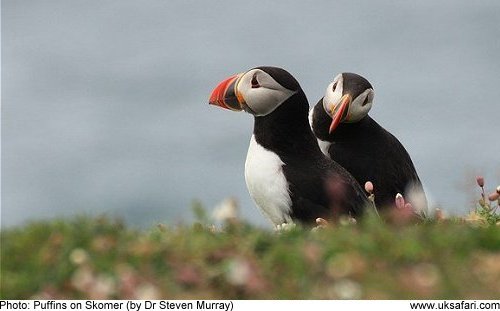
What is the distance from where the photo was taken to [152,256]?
6578mm

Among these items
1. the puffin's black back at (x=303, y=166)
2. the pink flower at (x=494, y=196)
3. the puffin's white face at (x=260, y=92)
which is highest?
the puffin's white face at (x=260, y=92)

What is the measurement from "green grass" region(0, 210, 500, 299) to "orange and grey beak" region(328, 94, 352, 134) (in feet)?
10.0

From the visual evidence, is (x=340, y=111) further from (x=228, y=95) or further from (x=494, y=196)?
(x=494, y=196)

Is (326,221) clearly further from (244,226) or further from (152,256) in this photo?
(152,256)

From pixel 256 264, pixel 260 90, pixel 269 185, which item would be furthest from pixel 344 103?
pixel 256 264

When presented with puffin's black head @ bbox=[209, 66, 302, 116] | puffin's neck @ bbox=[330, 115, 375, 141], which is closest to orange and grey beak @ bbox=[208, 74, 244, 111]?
puffin's black head @ bbox=[209, 66, 302, 116]

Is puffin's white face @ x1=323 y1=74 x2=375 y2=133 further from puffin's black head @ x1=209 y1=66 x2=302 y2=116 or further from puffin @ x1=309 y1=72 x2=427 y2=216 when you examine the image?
puffin's black head @ x1=209 y1=66 x2=302 y2=116

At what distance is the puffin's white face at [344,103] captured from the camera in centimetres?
1028

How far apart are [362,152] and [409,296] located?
5.09 metres

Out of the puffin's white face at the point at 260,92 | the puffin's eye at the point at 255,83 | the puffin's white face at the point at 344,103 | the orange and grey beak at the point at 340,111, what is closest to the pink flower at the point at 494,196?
the puffin's white face at the point at 344,103

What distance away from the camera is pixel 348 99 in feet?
33.9

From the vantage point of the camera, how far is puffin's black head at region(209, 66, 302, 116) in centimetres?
977

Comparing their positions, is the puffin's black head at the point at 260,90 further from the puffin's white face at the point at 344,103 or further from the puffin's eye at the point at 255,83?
the puffin's white face at the point at 344,103

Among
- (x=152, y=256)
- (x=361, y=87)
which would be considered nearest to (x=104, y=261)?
(x=152, y=256)
